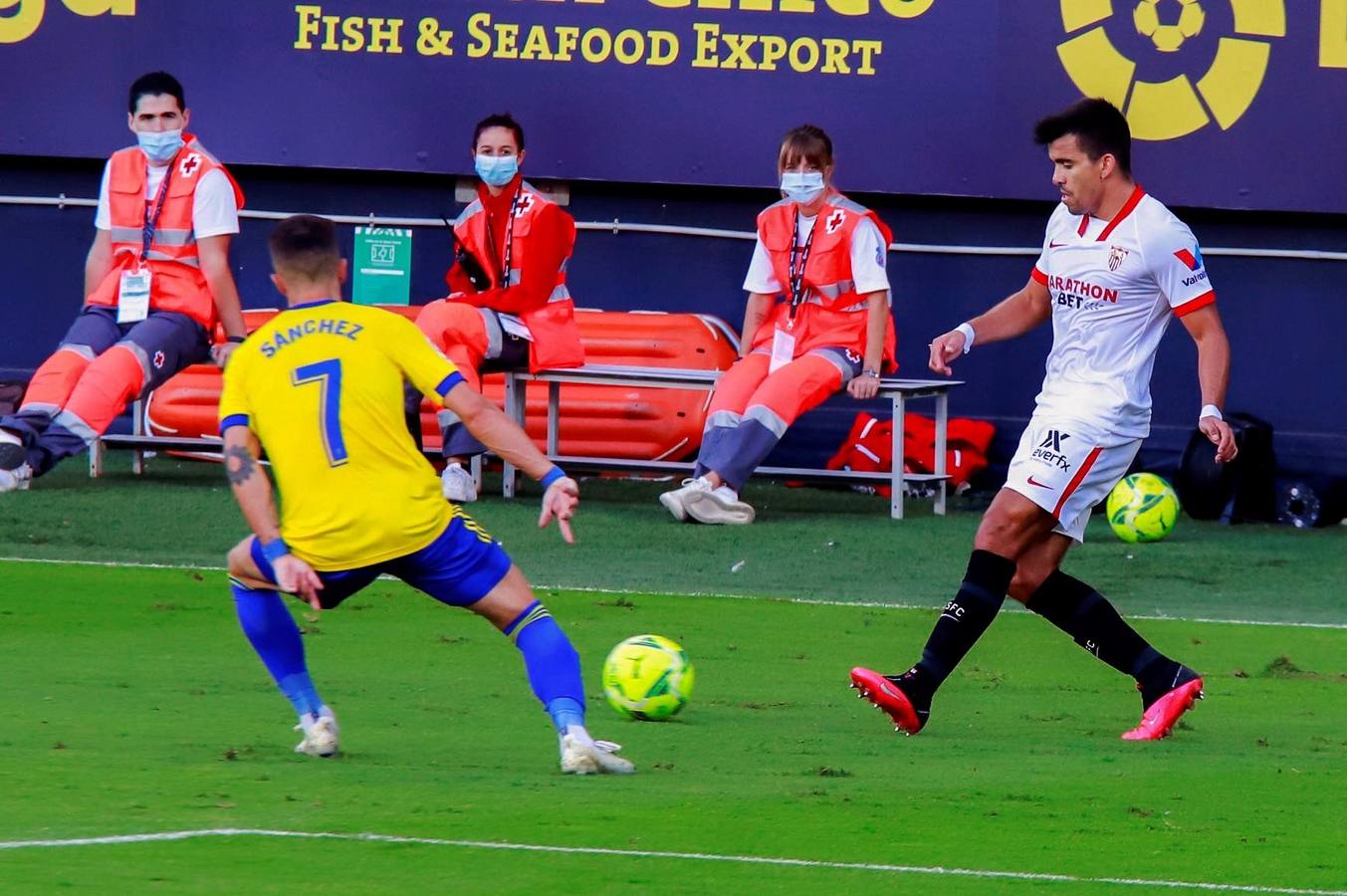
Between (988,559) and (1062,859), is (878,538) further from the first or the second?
(1062,859)

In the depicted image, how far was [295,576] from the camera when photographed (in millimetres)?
6230

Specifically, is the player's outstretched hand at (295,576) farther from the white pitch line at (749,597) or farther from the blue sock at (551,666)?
the white pitch line at (749,597)

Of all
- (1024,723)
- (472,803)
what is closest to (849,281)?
(1024,723)

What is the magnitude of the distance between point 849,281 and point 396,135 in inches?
140

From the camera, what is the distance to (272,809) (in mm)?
5820

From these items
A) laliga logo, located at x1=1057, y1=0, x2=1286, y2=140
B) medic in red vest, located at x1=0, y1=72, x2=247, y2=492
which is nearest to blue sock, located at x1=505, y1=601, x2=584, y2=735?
medic in red vest, located at x1=0, y1=72, x2=247, y2=492

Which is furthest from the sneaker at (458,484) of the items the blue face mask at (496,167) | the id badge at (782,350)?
the id badge at (782,350)

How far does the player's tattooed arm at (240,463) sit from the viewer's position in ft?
20.9

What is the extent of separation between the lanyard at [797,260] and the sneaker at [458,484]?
6.83ft

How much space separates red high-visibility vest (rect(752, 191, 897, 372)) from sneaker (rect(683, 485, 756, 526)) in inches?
39.3

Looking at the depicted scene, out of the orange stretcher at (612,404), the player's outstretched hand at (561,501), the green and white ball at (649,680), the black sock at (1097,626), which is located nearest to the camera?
the player's outstretched hand at (561,501)

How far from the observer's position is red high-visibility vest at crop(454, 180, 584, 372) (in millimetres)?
13367

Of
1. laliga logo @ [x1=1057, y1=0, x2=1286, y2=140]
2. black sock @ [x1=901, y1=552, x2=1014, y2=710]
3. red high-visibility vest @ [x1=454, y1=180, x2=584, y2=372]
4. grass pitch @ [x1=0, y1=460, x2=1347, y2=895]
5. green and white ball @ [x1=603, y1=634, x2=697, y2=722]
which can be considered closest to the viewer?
grass pitch @ [x1=0, y1=460, x2=1347, y2=895]

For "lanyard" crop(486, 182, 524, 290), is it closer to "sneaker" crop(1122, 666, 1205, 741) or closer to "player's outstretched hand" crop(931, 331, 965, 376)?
"player's outstretched hand" crop(931, 331, 965, 376)
